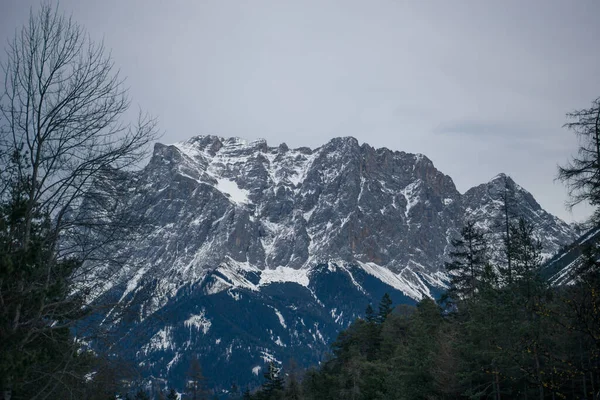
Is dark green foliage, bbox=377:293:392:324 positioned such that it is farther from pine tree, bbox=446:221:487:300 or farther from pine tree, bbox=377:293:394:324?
pine tree, bbox=446:221:487:300

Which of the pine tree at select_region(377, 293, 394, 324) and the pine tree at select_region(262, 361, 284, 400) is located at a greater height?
the pine tree at select_region(377, 293, 394, 324)

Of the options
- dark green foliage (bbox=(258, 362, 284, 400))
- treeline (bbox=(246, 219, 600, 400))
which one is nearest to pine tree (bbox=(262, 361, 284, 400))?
dark green foliage (bbox=(258, 362, 284, 400))

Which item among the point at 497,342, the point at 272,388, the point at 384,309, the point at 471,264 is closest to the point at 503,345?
the point at 497,342

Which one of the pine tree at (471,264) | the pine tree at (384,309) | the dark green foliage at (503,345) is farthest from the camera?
the pine tree at (384,309)

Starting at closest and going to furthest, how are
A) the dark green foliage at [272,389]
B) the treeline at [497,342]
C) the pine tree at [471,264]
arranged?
the treeline at [497,342], the pine tree at [471,264], the dark green foliage at [272,389]

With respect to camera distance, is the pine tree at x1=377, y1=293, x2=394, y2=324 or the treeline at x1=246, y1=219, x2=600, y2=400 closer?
the treeline at x1=246, y1=219, x2=600, y2=400

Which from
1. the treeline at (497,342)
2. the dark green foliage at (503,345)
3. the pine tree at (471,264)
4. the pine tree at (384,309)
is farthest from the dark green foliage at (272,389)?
the pine tree at (471,264)

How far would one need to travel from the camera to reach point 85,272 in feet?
39.7

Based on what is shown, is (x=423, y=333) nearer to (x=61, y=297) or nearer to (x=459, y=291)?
(x=459, y=291)

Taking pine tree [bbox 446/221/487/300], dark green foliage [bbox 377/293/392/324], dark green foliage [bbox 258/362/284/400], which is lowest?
dark green foliage [bbox 258/362/284/400]

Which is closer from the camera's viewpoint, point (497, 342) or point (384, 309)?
point (497, 342)

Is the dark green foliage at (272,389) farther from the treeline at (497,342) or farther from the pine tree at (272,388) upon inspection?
the treeline at (497,342)

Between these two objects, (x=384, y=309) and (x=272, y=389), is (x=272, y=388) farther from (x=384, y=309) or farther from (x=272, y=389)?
(x=384, y=309)

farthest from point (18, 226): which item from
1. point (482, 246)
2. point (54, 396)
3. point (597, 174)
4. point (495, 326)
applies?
point (482, 246)
